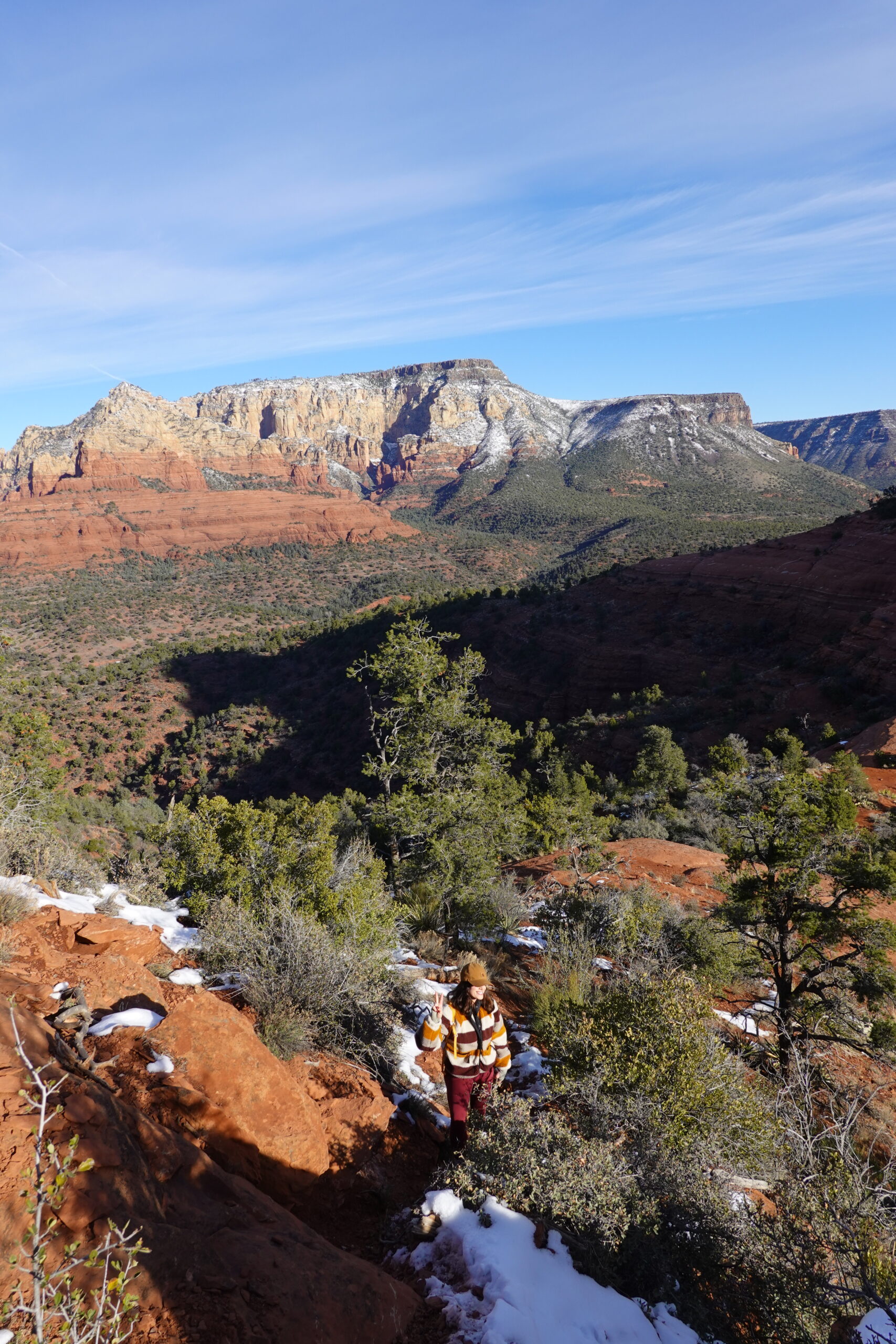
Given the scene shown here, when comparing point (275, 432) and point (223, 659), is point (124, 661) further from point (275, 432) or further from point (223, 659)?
point (275, 432)

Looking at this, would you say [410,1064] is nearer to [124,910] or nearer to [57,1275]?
[124,910]

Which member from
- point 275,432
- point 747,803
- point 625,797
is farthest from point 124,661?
point 275,432

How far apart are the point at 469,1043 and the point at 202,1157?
72.1 inches

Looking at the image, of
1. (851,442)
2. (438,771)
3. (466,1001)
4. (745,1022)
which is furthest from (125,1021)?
(851,442)

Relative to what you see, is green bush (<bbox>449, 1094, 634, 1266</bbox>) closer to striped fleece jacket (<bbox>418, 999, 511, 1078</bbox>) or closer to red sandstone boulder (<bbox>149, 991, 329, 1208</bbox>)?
striped fleece jacket (<bbox>418, 999, 511, 1078</bbox>)

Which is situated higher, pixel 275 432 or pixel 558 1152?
pixel 275 432

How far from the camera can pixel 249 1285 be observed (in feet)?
8.18

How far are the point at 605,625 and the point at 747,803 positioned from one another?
106 ft

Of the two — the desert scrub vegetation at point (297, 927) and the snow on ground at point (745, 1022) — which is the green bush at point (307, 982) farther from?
the snow on ground at point (745, 1022)

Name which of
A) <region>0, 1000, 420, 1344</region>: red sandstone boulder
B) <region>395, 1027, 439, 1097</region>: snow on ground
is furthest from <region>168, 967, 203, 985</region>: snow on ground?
<region>0, 1000, 420, 1344</region>: red sandstone boulder

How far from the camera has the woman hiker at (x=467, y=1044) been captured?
4.17m

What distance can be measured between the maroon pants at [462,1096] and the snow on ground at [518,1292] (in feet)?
2.49

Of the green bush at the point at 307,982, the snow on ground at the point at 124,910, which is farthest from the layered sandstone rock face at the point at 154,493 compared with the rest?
the green bush at the point at 307,982

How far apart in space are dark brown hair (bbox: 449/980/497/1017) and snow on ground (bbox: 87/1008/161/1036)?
2062 mm
